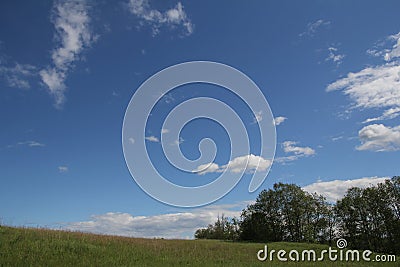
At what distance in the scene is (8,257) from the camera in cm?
1841

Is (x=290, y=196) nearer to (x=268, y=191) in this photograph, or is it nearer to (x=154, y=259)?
(x=268, y=191)

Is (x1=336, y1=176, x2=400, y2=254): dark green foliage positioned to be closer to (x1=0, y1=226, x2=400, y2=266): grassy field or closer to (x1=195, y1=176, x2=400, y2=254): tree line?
(x1=195, y1=176, x2=400, y2=254): tree line

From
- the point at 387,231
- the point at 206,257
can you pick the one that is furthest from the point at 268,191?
the point at 206,257

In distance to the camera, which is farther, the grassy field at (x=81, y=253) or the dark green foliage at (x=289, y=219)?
the dark green foliage at (x=289, y=219)

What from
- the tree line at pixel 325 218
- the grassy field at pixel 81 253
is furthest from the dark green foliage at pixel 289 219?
the grassy field at pixel 81 253

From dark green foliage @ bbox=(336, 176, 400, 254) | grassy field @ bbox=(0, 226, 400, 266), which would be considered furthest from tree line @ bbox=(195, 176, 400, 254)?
grassy field @ bbox=(0, 226, 400, 266)

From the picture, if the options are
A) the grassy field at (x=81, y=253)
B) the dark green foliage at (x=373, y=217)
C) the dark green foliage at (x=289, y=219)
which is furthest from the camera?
the dark green foliage at (x=289, y=219)

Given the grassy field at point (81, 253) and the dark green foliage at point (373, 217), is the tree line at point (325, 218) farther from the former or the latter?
the grassy field at point (81, 253)

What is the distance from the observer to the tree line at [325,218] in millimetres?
58562

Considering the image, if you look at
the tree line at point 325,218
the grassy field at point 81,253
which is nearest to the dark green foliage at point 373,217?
the tree line at point 325,218

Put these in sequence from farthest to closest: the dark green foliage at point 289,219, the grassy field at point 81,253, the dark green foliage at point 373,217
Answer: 1. the dark green foliage at point 289,219
2. the dark green foliage at point 373,217
3. the grassy field at point 81,253

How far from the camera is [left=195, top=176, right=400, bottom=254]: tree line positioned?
2306 inches

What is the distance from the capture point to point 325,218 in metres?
69.4

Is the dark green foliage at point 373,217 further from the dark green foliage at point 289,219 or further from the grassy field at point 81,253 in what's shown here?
the grassy field at point 81,253
